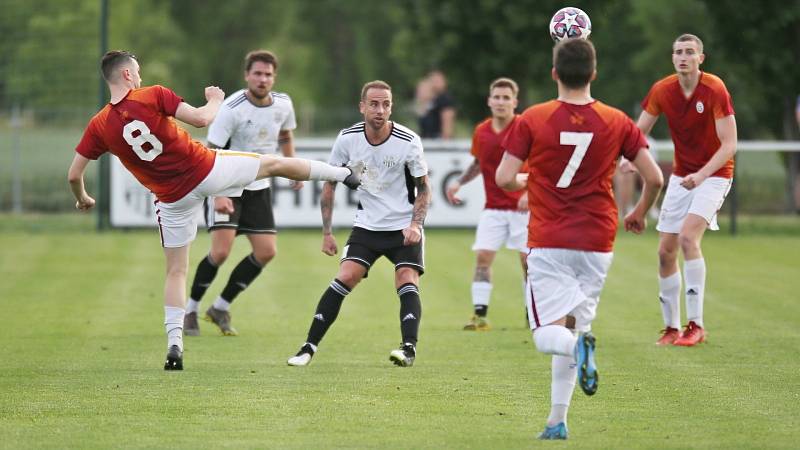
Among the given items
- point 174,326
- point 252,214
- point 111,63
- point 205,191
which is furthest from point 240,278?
point 111,63

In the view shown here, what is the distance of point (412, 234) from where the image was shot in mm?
9922

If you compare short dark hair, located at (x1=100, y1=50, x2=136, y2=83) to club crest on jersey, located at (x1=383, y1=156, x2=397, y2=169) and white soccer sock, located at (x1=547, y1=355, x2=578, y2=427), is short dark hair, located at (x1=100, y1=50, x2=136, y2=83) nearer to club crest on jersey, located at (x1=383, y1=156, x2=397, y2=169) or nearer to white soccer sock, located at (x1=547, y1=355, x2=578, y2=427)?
club crest on jersey, located at (x1=383, y1=156, x2=397, y2=169)

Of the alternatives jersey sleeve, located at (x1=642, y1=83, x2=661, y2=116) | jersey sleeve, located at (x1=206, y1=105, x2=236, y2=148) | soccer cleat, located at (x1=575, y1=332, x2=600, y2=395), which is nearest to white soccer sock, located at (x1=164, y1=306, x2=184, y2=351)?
jersey sleeve, located at (x1=206, y1=105, x2=236, y2=148)

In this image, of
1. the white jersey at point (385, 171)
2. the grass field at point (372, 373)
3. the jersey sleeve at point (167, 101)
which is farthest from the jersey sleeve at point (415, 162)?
the jersey sleeve at point (167, 101)

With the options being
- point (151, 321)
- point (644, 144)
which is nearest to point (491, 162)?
point (151, 321)

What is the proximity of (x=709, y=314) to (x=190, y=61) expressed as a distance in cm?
4515

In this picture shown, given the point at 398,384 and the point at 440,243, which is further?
the point at 440,243

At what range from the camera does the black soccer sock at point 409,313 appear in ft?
32.8

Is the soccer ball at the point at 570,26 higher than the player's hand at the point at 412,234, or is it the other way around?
the soccer ball at the point at 570,26

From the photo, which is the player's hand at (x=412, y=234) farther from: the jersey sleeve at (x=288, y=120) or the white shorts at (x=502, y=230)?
the white shorts at (x=502, y=230)

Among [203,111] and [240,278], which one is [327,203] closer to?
[203,111]

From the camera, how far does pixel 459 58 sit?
28.8m

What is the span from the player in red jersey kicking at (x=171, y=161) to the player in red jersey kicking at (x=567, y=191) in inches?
98.9

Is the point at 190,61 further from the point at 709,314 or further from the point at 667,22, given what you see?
the point at 709,314
